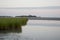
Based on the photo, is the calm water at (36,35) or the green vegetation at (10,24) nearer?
the calm water at (36,35)

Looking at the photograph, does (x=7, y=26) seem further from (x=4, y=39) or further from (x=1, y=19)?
(x=4, y=39)

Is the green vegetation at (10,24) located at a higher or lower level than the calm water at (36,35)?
higher

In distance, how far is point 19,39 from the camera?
11.3 feet

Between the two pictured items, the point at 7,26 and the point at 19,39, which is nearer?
the point at 19,39

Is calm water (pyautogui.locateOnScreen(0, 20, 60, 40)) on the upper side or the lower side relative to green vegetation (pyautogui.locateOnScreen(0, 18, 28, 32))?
lower

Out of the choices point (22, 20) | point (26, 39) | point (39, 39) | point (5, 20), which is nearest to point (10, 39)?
point (26, 39)

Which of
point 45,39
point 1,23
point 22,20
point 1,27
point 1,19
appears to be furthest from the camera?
point 22,20

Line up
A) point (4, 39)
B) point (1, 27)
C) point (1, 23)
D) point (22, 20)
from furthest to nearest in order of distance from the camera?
point (22, 20) → point (1, 23) → point (1, 27) → point (4, 39)

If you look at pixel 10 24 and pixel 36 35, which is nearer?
pixel 36 35

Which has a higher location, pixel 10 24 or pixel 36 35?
pixel 10 24

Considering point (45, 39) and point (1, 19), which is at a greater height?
point (1, 19)

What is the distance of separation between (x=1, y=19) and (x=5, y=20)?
0.18 metres

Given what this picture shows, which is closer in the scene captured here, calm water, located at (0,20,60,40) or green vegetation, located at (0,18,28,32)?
calm water, located at (0,20,60,40)

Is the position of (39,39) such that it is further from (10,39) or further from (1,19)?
(1,19)
